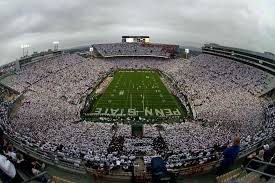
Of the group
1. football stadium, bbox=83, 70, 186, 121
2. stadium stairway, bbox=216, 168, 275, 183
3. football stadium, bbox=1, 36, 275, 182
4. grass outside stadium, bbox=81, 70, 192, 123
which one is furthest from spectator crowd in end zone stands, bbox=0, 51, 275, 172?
stadium stairway, bbox=216, 168, 275, 183

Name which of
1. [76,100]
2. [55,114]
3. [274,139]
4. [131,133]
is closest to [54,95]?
[76,100]

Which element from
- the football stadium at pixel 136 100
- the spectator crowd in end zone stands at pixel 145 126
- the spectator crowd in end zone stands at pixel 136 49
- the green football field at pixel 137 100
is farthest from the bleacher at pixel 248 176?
the spectator crowd in end zone stands at pixel 136 49

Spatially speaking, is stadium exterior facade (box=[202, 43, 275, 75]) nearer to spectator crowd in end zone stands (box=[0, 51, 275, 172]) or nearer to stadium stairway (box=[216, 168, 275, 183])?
spectator crowd in end zone stands (box=[0, 51, 275, 172])

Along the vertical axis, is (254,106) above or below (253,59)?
below

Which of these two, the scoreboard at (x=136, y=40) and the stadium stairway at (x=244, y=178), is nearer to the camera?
the stadium stairway at (x=244, y=178)

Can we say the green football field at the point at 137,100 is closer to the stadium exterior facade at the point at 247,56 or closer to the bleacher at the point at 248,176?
the stadium exterior facade at the point at 247,56

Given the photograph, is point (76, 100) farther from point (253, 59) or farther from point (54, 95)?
point (253, 59)

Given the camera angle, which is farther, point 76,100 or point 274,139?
point 76,100

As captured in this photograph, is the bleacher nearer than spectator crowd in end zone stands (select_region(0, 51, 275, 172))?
Yes
